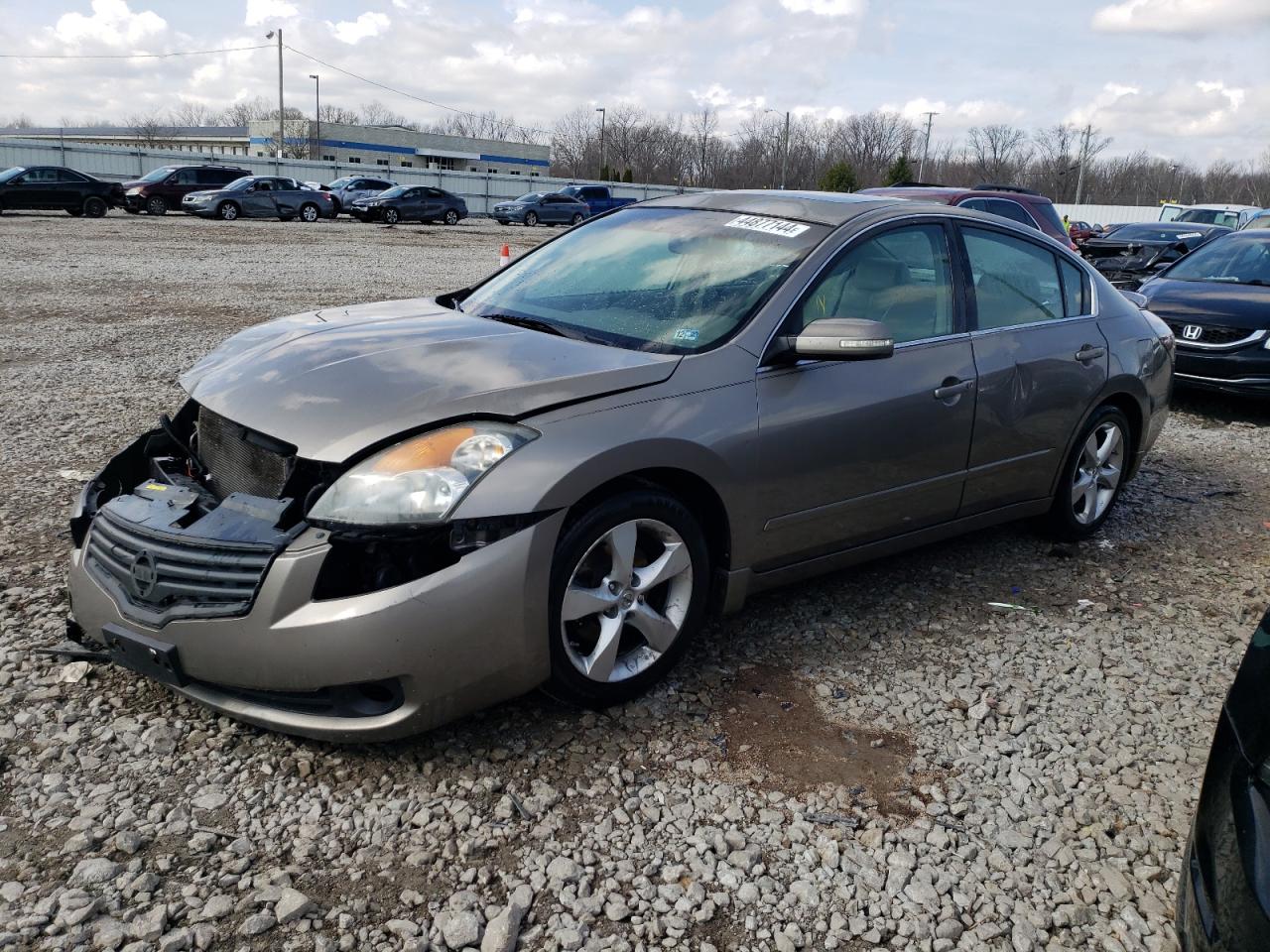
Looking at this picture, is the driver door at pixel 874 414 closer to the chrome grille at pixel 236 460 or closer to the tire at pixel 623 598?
the tire at pixel 623 598

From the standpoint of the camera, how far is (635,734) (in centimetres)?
325

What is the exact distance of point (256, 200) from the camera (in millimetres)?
31078

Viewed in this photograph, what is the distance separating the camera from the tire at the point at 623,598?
10.1 feet

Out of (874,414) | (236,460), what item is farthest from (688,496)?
(236,460)

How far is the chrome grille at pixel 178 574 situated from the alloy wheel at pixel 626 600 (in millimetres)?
904

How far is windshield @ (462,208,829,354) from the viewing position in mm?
3658

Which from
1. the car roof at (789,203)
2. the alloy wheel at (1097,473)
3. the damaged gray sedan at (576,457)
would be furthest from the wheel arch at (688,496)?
the alloy wheel at (1097,473)

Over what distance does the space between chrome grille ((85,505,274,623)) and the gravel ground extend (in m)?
0.45

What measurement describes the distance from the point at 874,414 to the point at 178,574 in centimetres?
243

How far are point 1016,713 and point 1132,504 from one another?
3.00m

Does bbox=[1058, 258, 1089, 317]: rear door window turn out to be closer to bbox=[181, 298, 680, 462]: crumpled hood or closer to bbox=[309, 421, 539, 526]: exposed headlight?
bbox=[181, 298, 680, 462]: crumpled hood

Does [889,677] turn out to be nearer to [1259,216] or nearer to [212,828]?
[212,828]

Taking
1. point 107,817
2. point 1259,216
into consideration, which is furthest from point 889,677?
point 1259,216

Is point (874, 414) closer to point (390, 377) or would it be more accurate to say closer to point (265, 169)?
point (390, 377)
